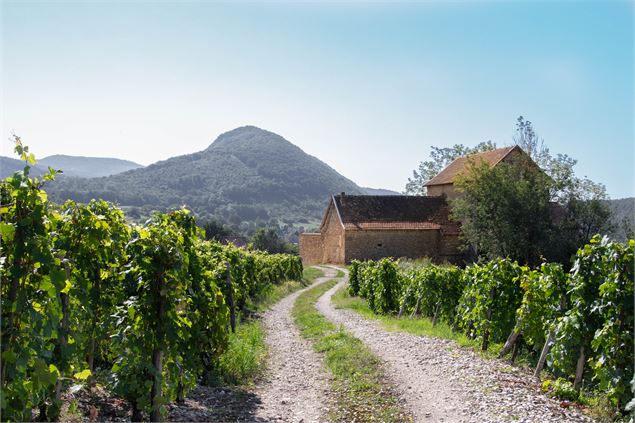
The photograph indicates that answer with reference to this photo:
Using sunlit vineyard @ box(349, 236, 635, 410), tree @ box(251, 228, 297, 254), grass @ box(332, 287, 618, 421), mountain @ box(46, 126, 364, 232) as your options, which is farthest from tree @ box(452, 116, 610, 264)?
mountain @ box(46, 126, 364, 232)

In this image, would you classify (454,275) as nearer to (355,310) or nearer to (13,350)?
(355,310)

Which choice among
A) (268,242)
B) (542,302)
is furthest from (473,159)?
(542,302)

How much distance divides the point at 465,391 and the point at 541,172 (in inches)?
1177

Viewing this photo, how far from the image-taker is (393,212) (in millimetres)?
41906

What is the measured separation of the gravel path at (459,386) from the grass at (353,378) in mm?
267

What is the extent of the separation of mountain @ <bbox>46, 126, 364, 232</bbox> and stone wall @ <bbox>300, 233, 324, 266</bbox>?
69126mm

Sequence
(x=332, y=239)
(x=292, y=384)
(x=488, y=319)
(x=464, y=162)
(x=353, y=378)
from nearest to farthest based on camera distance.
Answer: (x=353, y=378) → (x=292, y=384) → (x=488, y=319) → (x=332, y=239) → (x=464, y=162)

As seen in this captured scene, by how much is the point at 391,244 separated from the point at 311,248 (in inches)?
448

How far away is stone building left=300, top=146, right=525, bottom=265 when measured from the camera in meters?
39.7

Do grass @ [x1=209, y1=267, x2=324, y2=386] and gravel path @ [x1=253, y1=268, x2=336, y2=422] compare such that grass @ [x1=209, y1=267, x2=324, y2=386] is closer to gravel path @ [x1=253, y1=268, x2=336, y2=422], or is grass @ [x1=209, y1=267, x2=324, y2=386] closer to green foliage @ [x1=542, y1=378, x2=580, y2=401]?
gravel path @ [x1=253, y1=268, x2=336, y2=422]

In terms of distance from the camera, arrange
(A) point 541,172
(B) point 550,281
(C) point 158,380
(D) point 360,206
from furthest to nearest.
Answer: (D) point 360,206 → (A) point 541,172 → (B) point 550,281 → (C) point 158,380

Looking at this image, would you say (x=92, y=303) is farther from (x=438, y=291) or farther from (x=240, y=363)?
(x=438, y=291)

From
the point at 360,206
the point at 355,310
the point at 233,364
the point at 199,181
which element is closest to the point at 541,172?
the point at 360,206

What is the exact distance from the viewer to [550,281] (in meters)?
7.99
